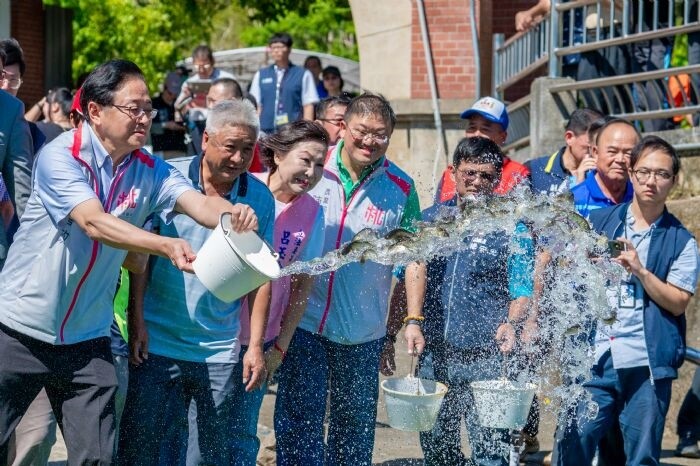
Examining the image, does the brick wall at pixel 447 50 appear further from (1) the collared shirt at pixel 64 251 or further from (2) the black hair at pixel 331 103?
(1) the collared shirt at pixel 64 251

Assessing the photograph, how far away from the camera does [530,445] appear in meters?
8.07

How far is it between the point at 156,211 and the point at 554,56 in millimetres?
6731

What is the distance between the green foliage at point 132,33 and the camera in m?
38.8

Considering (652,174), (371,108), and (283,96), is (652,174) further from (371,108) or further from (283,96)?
(283,96)

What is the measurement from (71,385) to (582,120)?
406cm

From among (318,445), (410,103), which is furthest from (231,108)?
(410,103)

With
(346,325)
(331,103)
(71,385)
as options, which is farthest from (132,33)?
(71,385)

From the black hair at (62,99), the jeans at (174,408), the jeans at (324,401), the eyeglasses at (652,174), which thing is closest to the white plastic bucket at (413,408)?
the jeans at (324,401)

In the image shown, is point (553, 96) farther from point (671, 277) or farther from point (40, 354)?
point (40, 354)

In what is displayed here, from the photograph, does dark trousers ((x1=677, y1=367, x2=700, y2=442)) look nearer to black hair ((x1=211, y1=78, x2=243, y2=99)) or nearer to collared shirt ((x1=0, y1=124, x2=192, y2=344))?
black hair ((x1=211, y1=78, x2=243, y2=99))

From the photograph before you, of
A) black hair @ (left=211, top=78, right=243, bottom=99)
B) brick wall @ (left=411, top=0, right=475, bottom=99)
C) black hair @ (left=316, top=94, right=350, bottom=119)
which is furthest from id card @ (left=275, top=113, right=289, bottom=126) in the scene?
black hair @ (left=316, top=94, right=350, bottom=119)

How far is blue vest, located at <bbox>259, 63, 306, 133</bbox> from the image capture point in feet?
44.3

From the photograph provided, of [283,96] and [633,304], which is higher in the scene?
[283,96]

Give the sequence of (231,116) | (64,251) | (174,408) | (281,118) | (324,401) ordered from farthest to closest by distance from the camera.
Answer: (281,118)
(324,401)
(174,408)
(231,116)
(64,251)
